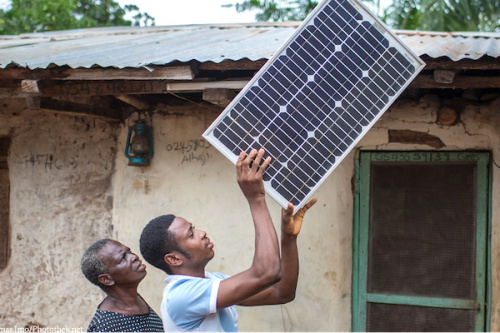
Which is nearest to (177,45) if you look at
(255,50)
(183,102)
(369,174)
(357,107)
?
(183,102)

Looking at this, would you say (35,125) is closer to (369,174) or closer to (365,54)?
(369,174)

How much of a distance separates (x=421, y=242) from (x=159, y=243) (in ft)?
8.36

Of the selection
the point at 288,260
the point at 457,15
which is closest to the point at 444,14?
the point at 457,15

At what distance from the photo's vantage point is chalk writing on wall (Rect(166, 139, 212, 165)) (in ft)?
14.6

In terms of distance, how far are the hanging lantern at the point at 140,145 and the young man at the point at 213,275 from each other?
2.17 meters

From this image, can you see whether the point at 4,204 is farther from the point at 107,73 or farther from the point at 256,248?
the point at 256,248

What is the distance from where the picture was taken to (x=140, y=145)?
14.6 feet

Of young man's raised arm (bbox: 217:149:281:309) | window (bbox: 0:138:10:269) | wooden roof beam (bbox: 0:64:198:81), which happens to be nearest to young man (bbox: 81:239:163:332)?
young man's raised arm (bbox: 217:149:281:309)

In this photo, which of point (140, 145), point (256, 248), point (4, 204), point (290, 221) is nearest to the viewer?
point (256, 248)

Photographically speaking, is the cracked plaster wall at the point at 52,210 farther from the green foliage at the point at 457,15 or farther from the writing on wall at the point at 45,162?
the green foliage at the point at 457,15

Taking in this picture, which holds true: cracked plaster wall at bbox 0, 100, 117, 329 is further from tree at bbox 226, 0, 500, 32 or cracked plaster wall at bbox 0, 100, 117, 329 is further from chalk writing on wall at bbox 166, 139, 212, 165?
tree at bbox 226, 0, 500, 32

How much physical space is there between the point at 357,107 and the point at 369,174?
205cm

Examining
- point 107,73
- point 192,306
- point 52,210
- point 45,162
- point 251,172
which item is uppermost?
point 107,73

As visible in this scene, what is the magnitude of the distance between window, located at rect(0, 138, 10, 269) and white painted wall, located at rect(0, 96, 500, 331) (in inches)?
4.5
